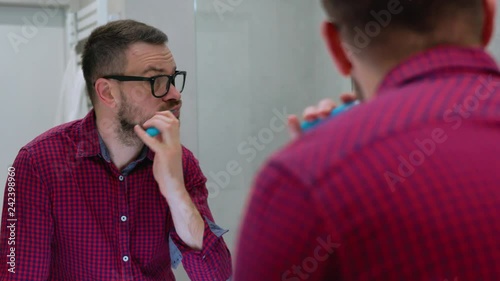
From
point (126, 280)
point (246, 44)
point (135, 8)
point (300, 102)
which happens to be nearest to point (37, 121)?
point (135, 8)

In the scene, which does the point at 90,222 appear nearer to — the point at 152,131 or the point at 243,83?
the point at 152,131

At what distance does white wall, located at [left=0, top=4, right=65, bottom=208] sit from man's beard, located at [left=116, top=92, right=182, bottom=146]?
1201 millimetres

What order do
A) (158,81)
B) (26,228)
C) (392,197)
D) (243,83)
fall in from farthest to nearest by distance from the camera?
1. (243,83)
2. (158,81)
3. (26,228)
4. (392,197)

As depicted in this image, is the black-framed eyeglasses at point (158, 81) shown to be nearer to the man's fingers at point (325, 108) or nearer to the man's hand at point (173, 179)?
the man's hand at point (173, 179)

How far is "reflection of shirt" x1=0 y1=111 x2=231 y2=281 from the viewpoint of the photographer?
1.24m

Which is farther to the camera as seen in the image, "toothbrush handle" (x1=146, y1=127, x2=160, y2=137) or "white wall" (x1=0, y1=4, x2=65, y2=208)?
"white wall" (x1=0, y1=4, x2=65, y2=208)

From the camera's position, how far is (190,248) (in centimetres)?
127

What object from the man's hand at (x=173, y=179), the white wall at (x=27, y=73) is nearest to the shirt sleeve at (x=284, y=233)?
the man's hand at (x=173, y=179)

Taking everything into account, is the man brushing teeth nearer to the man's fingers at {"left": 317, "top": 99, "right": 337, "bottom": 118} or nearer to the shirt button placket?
the shirt button placket

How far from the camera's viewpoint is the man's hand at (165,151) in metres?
1.24

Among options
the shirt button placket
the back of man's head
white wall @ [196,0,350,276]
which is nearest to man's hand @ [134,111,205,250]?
the shirt button placket

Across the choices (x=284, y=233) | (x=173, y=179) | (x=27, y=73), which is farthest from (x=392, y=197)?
(x=27, y=73)

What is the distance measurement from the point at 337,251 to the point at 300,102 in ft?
4.85

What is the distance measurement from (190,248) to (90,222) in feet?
0.76
